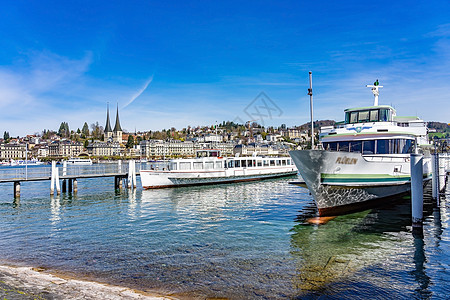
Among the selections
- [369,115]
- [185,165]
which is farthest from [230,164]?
[369,115]

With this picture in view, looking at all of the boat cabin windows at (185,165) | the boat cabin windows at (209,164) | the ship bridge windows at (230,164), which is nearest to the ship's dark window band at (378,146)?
the boat cabin windows at (185,165)

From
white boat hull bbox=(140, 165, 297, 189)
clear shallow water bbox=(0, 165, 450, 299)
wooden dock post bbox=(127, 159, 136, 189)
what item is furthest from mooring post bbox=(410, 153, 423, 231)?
wooden dock post bbox=(127, 159, 136, 189)

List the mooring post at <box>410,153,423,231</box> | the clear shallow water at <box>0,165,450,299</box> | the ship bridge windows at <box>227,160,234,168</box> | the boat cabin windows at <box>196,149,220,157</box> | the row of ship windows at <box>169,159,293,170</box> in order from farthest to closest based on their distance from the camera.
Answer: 1. the boat cabin windows at <box>196,149,220,157</box>
2. the ship bridge windows at <box>227,160,234,168</box>
3. the row of ship windows at <box>169,159,293,170</box>
4. the mooring post at <box>410,153,423,231</box>
5. the clear shallow water at <box>0,165,450,299</box>

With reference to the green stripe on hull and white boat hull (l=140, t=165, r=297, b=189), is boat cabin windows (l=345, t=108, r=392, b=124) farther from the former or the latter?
white boat hull (l=140, t=165, r=297, b=189)

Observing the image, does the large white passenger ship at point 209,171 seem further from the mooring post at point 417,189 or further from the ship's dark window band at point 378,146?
the mooring post at point 417,189

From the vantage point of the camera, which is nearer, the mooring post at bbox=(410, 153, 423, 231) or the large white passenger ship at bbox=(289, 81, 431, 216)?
the mooring post at bbox=(410, 153, 423, 231)

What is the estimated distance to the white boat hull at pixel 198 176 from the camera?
3516 centimetres

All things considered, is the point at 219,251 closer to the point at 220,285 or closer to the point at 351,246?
the point at 220,285

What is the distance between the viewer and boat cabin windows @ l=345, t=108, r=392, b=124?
19.8m

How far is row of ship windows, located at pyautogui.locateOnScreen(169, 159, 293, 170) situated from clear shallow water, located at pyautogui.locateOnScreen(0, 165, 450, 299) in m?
17.0

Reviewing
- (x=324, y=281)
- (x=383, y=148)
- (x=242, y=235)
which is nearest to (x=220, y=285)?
(x=324, y=281)

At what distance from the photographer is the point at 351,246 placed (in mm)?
11766

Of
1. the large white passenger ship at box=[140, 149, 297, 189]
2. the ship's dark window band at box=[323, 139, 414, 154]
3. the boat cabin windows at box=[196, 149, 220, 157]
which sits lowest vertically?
the large white passenger ship at box=[140, 149, 297, 189]

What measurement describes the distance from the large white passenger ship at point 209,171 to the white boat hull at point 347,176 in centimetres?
2282
